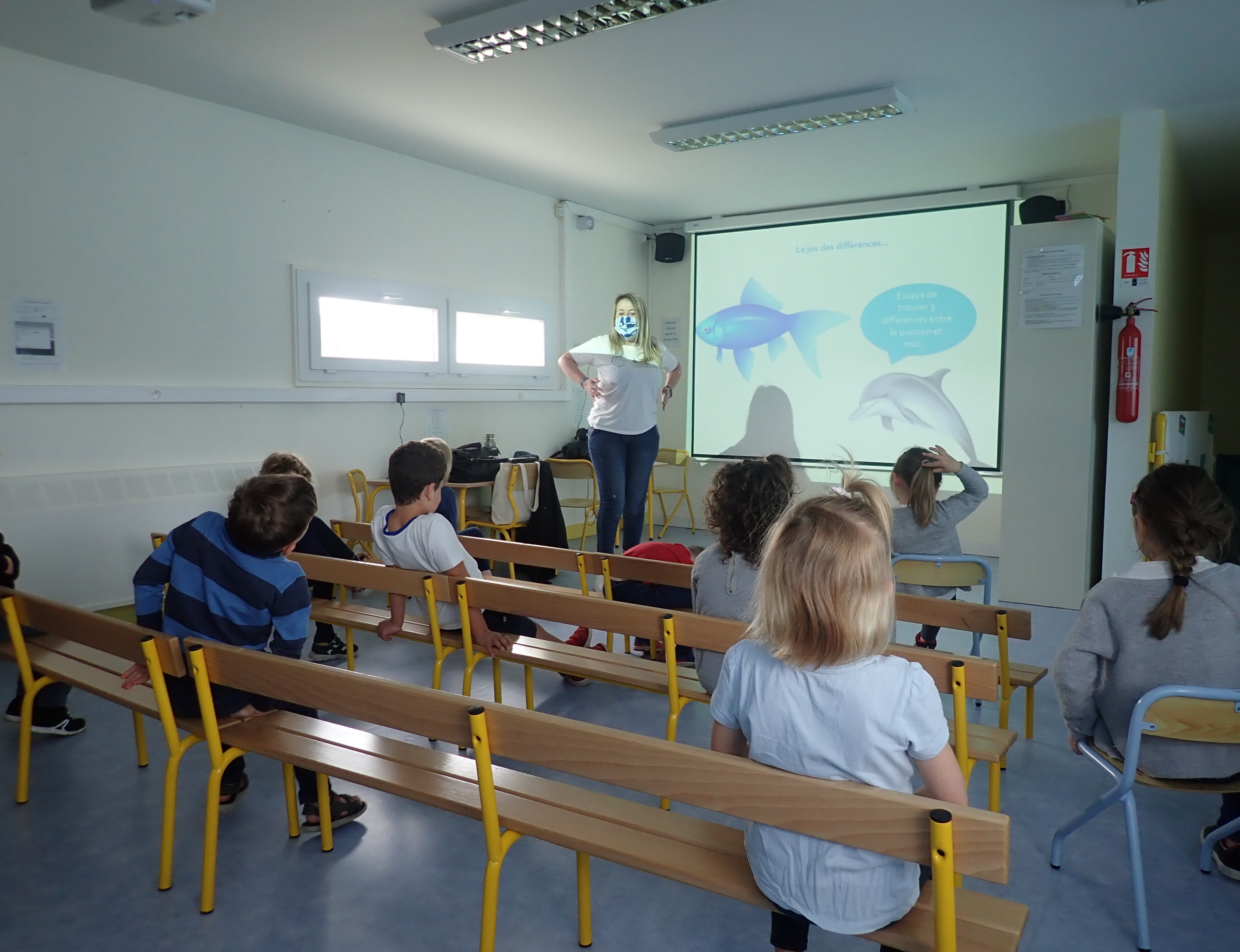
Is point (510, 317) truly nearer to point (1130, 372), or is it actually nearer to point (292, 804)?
point (1130, 372)

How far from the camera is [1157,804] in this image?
7.73 feet

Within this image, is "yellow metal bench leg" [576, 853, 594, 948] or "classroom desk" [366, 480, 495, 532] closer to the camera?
"yellow metal bench leg" [576, 853, 594, 948]

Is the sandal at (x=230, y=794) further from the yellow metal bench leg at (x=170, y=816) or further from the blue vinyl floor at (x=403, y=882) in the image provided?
the yellow metal bench leg at (x=170, y=816)

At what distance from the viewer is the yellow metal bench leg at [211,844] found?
179 centimetres

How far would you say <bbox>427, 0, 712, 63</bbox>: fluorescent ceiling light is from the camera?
126 inches

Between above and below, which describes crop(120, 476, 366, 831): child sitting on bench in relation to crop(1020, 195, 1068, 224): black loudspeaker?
below

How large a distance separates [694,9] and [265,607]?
263 cm

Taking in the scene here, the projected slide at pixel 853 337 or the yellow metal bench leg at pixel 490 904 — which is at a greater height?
the projected slide at pixel 853 337

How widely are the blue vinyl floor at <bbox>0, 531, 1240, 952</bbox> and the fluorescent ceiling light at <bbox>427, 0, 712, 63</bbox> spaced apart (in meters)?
2.74

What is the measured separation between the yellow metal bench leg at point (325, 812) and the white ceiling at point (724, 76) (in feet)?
9.01

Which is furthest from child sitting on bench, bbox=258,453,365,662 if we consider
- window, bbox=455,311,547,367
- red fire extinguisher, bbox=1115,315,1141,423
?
red fire extinguisher, bbox=1115,315,1141,423

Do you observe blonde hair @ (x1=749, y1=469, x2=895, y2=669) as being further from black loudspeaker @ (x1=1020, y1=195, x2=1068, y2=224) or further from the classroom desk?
black loudspeaker @ (x1=1020, y1=195, x2=1068, y2=224)

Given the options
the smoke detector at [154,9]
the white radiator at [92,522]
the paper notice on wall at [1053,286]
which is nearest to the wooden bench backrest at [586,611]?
the white radiator at [92,522]

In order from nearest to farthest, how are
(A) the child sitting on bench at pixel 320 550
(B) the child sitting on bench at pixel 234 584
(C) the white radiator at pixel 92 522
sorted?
1. (B) the child sitting on bench at pixel 234 584
2. (A) the child sitting on bench at pixel 320 550
3. (C) the white radiator at pixel 92 522
